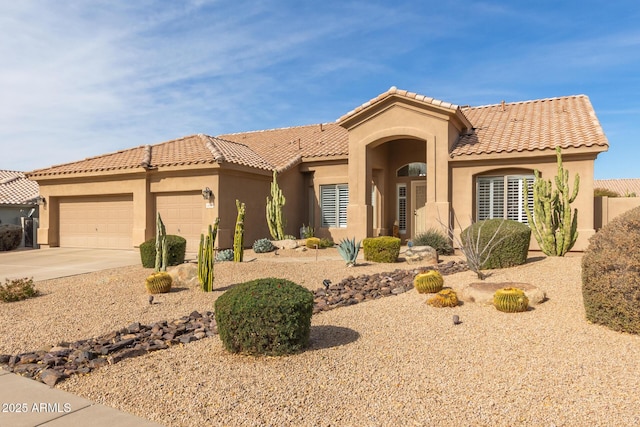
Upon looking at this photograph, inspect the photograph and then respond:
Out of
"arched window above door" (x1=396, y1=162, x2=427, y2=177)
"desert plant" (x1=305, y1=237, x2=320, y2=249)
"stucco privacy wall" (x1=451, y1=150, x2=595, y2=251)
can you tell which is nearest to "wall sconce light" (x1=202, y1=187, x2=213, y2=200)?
"desert plant" (x1=305, y1=237, x2=320, y2=249)

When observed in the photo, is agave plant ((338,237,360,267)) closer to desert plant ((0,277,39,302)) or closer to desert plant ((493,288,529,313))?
desert plant ((493,288,529,313))

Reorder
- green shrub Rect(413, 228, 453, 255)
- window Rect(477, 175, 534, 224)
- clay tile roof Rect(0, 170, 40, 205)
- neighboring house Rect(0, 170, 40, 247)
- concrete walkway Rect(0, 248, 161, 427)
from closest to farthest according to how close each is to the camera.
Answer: concrete walkway Rect(0, 248, 161, 427) < green shrub Rect(413, 228, 453, 255) < window Rect(477, 175, 534, 224) < neighboring house Rect(0, 170, 40, 247) < clay tile roof Rect(0, 170, 40, 205)

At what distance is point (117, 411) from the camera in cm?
427

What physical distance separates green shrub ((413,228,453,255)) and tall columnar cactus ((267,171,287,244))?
6.04m

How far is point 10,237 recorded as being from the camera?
21.2 meters

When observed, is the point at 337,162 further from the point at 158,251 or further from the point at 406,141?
the point at 158,251

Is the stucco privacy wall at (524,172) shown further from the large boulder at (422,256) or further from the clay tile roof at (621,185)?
the clay tile roof at (621,185)

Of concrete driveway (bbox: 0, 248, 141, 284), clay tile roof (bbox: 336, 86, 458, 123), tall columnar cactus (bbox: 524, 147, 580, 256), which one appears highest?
clay tile roof (bbox: 336, 86, 458, 123)

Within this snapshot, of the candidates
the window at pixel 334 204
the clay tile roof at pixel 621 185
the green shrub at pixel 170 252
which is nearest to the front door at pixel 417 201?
the window at pixel 334 204

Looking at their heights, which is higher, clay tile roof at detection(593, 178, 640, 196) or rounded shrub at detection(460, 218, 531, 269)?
clay tile roof at detection(593, 178, 640, 196)

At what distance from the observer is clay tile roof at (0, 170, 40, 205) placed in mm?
27047

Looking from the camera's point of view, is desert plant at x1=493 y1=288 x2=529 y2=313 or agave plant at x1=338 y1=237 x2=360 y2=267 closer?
desert plant at x1=493 y1=288 x2=529 y2=313

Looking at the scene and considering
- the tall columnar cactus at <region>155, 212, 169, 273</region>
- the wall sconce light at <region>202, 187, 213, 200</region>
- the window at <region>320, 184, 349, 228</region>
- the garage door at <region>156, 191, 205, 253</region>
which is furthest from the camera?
the window at <region>320, 184, 349, 228</region>

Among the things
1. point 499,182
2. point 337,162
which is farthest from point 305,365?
point 337,162
